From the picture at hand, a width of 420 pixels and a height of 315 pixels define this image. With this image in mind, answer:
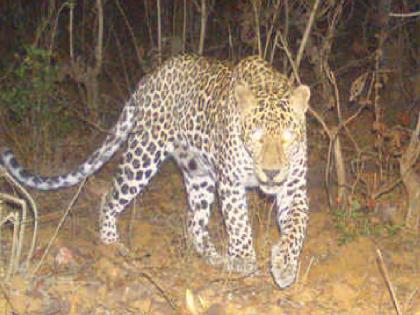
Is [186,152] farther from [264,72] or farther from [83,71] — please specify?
[83,71]

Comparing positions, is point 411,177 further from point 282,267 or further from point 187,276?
point 187,276

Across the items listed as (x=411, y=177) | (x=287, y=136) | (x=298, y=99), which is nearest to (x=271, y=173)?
(x=287, y=136)

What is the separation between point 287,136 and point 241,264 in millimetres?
1121

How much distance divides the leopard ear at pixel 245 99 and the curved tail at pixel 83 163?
4.48 ft

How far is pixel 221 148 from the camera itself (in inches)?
255

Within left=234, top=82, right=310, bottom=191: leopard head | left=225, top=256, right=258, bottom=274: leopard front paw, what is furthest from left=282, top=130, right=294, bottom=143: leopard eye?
left=225, top=256, right=258, bottom=274: leopard front paw

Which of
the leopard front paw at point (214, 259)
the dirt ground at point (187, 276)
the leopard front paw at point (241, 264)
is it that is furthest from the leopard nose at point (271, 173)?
the leopard front paw at point (214, 259)

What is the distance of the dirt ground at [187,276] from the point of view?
583cm

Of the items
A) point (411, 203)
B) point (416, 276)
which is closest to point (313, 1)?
point (411, 203)

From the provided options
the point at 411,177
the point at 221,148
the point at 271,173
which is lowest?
the point at 411,177

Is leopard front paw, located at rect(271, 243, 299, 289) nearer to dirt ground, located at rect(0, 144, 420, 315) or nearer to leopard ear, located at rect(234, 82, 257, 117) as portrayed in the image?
dirt ground, located at rect(0, 144, 420, 315)

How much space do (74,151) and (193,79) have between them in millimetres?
3143

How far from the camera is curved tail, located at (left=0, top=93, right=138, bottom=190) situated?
7.07 meters

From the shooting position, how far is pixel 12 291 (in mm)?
5719
